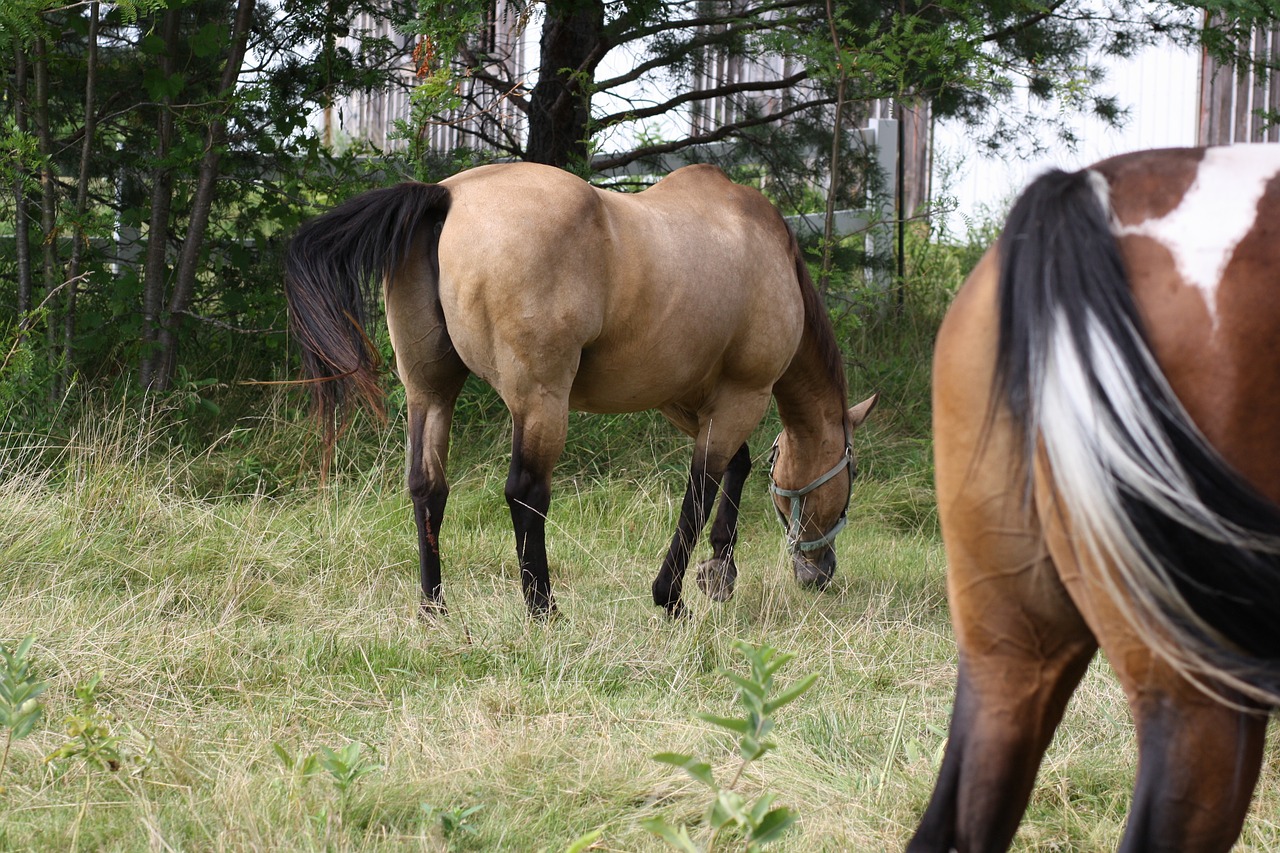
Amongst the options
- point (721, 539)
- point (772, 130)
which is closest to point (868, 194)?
point (772, 130)

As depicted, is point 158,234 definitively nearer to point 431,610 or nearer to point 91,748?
point 431,610

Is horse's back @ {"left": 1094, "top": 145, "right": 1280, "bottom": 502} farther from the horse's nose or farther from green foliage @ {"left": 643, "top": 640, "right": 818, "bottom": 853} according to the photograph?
the horse's nose

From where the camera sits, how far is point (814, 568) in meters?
4.25

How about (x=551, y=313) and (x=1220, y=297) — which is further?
(x=551, y=313)

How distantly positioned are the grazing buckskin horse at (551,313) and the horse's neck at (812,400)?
0.09m

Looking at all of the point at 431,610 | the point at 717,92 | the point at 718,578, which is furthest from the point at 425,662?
the point at 717,92

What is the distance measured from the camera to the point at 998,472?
1.42 metres

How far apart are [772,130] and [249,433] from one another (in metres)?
3.37

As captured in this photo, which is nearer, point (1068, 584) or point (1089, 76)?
point (1068, 584)

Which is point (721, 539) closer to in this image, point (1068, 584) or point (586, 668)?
point (586, 668)

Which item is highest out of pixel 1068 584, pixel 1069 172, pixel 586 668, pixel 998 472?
pixel 1069 172

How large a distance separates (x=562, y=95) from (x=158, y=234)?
205 centimetres

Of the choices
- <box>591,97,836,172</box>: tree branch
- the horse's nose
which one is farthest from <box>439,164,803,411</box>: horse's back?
<box>591,97,836,172</box>: tree branch

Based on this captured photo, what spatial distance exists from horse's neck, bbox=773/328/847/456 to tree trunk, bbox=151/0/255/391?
277 centimetres
